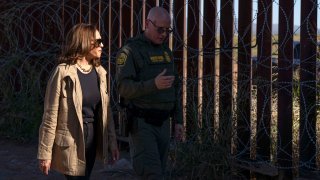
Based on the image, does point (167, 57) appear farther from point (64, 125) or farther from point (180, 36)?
point (180, 36)

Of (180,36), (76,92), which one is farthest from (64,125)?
(180,36)

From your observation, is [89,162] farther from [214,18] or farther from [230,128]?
[214,18]

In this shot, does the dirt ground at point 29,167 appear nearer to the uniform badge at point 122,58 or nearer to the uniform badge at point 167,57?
the uniform badge at point 167,57

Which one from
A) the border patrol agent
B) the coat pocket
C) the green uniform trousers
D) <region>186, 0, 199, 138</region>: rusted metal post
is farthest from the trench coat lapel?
<region>186, 0, 199, 138</region>: rusted metal post

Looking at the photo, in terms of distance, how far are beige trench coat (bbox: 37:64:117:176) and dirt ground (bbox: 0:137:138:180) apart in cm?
213

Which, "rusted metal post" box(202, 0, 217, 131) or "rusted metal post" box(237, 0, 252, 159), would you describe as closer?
"rusted metal post" box(237, 0, 252, 159)

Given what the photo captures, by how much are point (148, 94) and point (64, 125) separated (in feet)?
1.98

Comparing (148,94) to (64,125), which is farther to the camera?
(148,94)

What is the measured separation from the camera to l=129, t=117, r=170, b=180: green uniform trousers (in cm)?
441

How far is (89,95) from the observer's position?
4297 millimetres

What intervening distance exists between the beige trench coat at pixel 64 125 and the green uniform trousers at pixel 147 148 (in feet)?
1.37

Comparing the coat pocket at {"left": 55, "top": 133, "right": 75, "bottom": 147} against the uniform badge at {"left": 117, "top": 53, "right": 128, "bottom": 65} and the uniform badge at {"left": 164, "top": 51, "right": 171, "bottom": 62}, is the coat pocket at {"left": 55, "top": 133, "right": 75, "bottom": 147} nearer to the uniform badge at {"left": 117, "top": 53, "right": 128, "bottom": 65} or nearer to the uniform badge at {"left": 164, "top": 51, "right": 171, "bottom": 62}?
the uniform badge at {"left": 117, "top": 53, "right": 128, "bottom": 65}

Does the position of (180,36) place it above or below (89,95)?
above

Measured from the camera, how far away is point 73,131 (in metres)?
4.21
